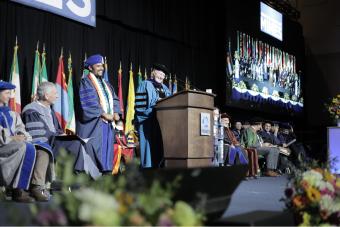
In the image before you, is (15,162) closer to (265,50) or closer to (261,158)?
(261,158)

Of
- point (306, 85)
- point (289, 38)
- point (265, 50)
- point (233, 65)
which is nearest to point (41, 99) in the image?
point (233, 65)

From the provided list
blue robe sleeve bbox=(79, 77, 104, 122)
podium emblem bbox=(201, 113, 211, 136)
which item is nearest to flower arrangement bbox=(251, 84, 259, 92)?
podium emblem bbox=(201, 113, 211, 136)

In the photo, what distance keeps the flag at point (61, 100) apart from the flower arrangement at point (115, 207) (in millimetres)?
3978

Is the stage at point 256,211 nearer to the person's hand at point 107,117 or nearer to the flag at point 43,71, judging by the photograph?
the person's hand at point 107,117

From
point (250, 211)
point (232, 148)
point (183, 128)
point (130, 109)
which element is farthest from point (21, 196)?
point (232, 148)

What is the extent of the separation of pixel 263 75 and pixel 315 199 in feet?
26.5

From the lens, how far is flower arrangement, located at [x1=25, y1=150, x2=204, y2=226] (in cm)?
97

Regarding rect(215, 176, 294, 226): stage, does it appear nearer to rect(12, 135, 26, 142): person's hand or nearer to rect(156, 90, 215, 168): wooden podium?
rect(156, 90, 215, 168): wooden podium

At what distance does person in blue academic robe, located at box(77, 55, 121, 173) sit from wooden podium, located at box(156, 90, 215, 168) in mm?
453

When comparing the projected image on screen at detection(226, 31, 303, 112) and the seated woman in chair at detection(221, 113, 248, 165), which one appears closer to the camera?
the seated woman in chair at detection(221, 113, 248, 165)

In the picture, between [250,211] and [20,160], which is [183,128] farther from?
[250,211]

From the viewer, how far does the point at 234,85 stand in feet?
28.5

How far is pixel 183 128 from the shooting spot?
3.94 m

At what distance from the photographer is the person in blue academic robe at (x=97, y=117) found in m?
3.98
